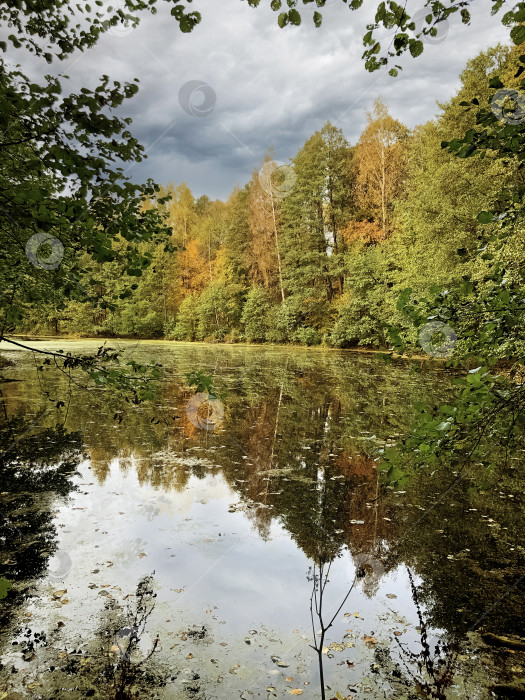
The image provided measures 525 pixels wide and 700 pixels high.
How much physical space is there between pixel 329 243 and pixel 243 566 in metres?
29.0

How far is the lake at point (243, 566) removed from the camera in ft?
9.20

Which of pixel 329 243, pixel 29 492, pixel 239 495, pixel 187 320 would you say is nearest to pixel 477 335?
pixel 239 495

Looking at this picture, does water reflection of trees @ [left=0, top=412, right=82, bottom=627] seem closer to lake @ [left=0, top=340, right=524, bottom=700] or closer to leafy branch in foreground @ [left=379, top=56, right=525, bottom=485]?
lake @ [left=0, top=340, right=524, bottom=700]

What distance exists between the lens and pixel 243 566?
13.5ft

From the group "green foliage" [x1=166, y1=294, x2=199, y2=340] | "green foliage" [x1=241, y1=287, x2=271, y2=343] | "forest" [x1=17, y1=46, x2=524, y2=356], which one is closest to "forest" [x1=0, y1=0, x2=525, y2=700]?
"forest" [x1=17, y1=46, x2=524, y2=356]

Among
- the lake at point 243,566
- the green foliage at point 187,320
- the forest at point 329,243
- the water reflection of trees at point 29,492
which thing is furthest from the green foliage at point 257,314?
the lake at point 243,566

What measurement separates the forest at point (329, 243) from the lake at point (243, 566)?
28.1 ft

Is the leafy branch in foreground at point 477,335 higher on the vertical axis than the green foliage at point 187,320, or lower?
lower

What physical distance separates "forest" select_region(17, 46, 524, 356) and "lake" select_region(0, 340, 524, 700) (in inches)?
337

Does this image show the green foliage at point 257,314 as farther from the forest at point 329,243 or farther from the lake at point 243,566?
the lake at point 243,566

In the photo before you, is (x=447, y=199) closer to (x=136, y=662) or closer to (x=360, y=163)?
(x=360, y=163)

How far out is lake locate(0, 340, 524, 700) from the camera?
280cm

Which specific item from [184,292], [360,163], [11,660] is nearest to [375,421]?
[11,660]

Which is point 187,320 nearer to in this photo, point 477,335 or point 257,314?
point 257,314
